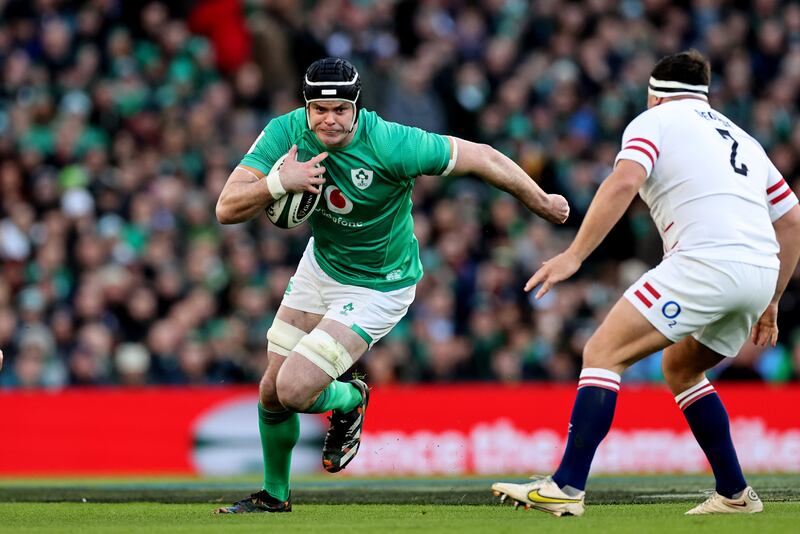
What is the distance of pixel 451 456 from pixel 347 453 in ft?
19.3

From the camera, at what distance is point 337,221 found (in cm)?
899

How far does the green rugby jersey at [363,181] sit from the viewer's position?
8.76 m

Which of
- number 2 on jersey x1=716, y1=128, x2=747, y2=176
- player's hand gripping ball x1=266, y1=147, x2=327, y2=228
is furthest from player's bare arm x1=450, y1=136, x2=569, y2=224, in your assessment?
number 2 on jersey x1=716, y1=128, x2=747, y2=176

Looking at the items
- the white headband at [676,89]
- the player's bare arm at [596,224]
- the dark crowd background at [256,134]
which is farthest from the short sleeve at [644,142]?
the dark crowd background at [256,134]

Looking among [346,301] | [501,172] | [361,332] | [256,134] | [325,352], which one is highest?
[256,134]

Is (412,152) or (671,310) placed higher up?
(412,152)

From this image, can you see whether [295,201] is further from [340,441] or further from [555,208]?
[340,441]

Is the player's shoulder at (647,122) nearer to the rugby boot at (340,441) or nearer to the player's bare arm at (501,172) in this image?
the player's bare arm at (501,172)

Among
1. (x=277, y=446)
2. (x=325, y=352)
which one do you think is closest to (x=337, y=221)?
(x=325, y=352)

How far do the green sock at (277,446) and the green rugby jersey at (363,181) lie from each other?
0.99 metres

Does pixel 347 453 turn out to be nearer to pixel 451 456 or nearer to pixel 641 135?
pixel 641 135

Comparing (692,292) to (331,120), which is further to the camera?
(331,120)

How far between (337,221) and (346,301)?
544mm

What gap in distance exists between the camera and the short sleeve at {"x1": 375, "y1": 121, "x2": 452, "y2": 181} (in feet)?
28.6
